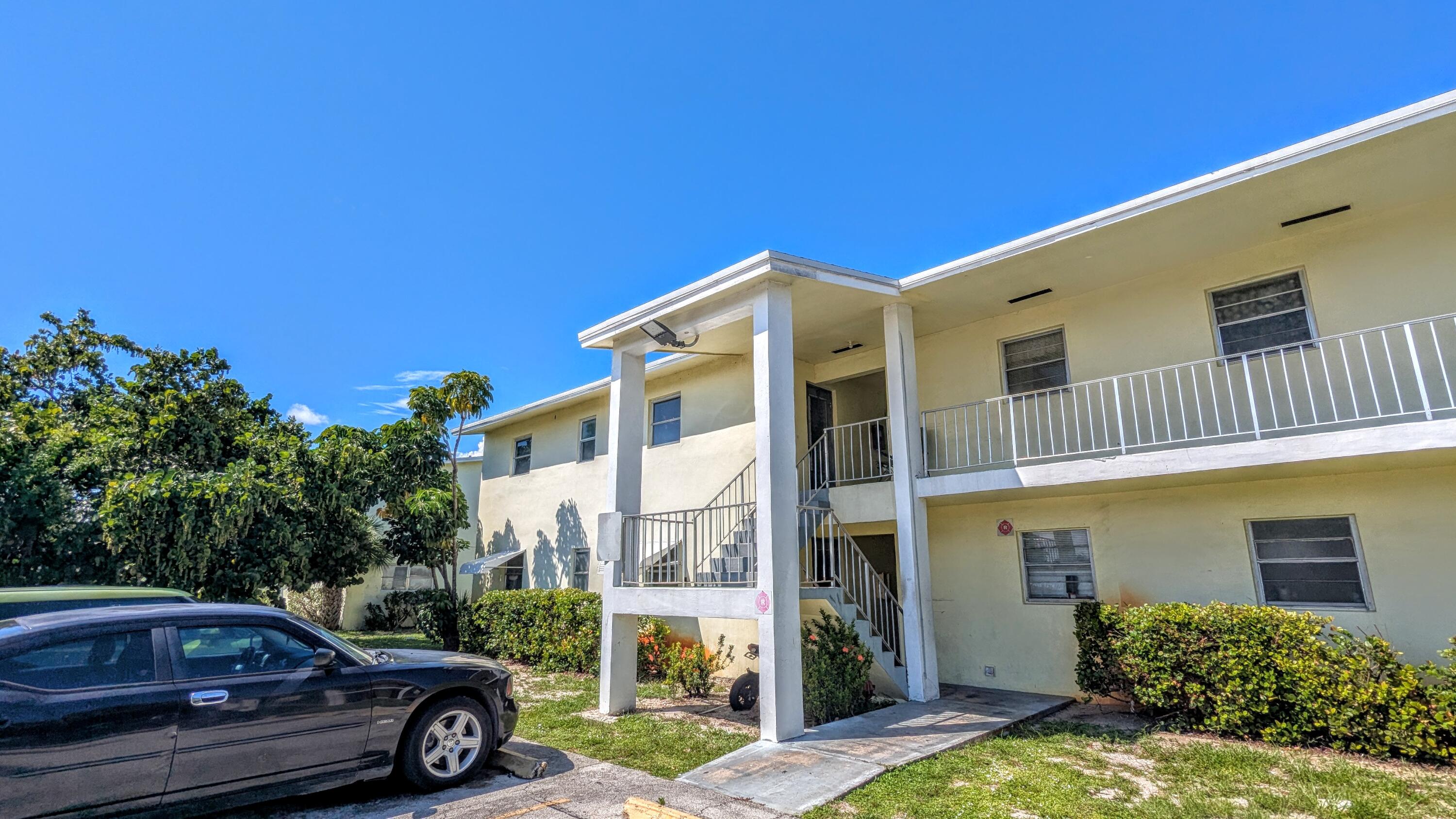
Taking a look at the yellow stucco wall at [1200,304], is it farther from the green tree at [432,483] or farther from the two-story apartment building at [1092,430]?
the green tree at [432,483]

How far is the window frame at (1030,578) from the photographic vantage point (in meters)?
9.10

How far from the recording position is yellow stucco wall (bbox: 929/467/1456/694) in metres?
6.98

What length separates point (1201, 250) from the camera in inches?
325

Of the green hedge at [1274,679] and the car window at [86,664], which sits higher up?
the car window at [86,664]

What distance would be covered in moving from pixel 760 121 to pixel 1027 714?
414 inches

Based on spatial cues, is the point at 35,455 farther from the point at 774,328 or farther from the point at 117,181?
the point at 774,328

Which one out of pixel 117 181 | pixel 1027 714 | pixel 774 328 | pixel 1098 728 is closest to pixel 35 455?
pixel 117 181

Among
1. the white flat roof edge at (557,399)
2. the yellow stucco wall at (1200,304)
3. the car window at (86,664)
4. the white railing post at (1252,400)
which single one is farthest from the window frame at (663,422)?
the car window at (86,664)

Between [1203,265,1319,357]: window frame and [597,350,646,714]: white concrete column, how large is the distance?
7.19 metres

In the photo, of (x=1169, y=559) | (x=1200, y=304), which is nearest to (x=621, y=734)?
(x=1169, y=559)

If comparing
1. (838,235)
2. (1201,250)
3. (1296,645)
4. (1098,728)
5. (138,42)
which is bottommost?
(1098,728)

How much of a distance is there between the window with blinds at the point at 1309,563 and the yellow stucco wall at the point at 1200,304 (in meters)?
2.21

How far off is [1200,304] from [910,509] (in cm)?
451

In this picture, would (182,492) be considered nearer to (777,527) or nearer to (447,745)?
(447,745)
